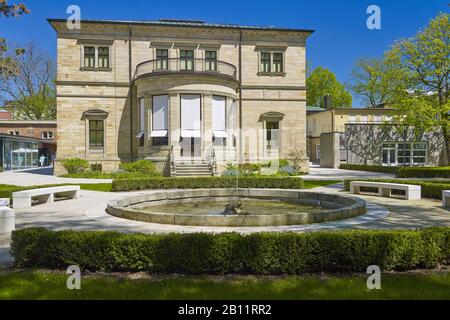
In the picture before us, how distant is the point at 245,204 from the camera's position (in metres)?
13.8

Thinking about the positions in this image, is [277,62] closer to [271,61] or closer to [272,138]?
[271,61]

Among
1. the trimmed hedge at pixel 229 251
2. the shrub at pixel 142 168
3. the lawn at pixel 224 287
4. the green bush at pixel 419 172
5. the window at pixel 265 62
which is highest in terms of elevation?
the window at pixel 265 62

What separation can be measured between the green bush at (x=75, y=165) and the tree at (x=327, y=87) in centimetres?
4616

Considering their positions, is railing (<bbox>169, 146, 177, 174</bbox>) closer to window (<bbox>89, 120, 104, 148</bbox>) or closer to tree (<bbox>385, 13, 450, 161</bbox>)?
window (<bbox>89, 120, 104, 148</bbox>)

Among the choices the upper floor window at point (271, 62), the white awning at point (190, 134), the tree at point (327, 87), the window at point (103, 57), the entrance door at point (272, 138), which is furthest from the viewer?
the tree at point (327, 87)

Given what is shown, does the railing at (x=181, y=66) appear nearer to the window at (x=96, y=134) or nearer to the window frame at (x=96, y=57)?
the window frame at (x=96, y=57)

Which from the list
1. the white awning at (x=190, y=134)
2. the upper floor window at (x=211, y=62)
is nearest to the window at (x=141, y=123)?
the white awning at (x=190, y=134)

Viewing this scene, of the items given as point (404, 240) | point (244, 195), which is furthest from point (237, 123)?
point (404, 240)

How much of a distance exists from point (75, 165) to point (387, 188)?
2244cm

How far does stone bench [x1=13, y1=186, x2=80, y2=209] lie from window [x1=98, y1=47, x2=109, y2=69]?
1674 centimetres

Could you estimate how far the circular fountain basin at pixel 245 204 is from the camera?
8898 millimetres

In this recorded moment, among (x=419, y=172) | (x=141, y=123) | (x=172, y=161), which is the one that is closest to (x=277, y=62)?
(x=141, y=123)

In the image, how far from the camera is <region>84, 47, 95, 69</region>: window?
2859 cm
